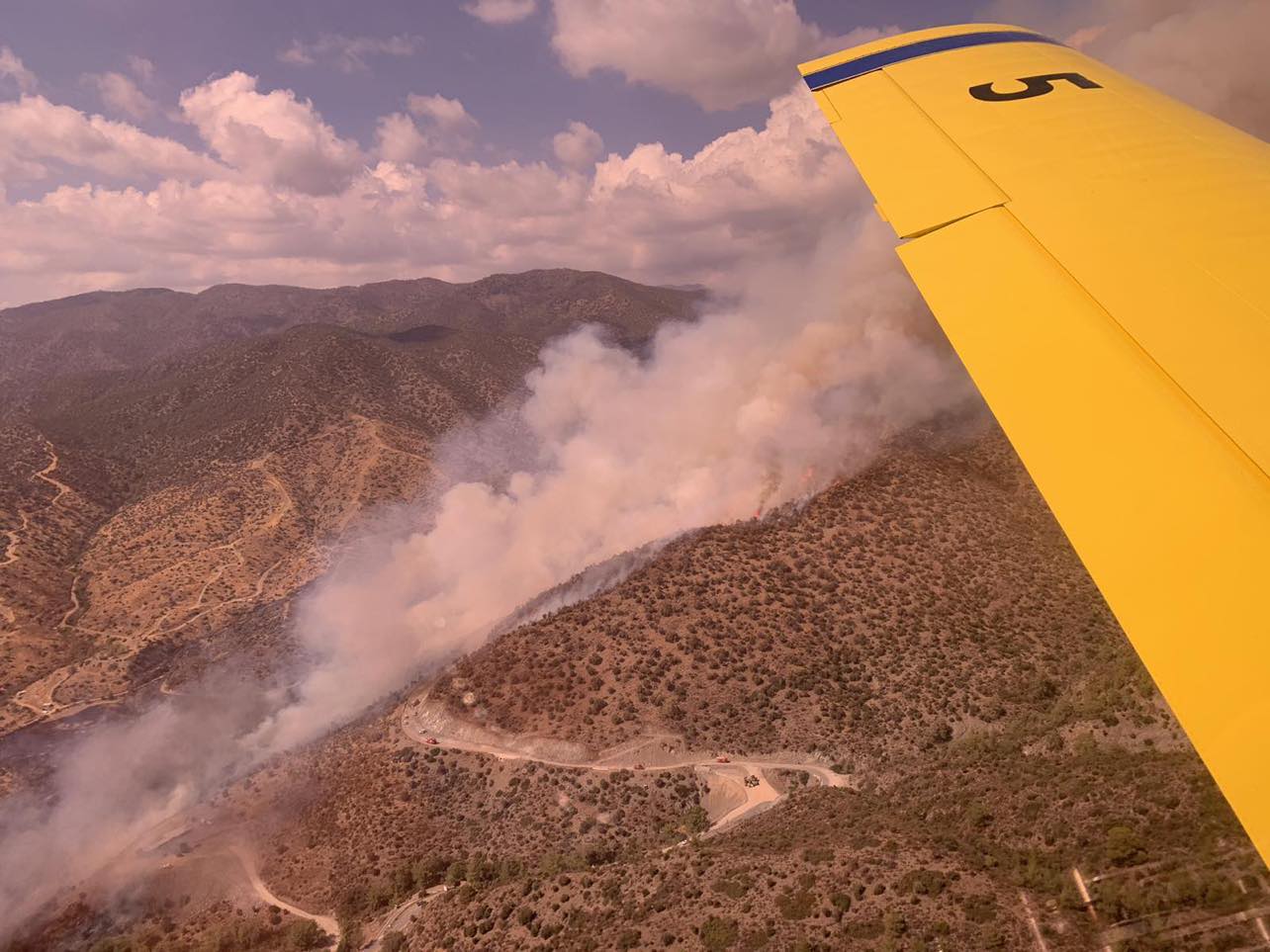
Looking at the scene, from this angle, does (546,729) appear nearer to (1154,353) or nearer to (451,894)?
(451,894)

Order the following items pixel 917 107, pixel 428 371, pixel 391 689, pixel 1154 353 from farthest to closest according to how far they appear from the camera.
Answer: pixel 428 371
pixel 391 689
pixel 917 107
pixel 1154 353

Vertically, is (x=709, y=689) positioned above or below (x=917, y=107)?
below

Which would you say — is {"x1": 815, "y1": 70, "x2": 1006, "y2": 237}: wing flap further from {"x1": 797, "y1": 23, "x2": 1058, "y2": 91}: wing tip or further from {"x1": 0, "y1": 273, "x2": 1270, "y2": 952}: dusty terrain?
{"x1": 0, "y1": 273, "x2": 1270, "y2": 952}: dusty terrain

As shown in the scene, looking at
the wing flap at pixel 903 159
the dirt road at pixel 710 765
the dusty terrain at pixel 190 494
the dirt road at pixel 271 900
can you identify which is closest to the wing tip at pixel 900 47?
the wing flap at pixel 903 159

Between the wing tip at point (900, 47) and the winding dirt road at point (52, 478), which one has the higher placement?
the winding dirt road at point (52, 478)

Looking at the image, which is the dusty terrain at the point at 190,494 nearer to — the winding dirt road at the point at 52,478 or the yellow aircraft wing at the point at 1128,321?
the winding dirt road at the point at 52,478

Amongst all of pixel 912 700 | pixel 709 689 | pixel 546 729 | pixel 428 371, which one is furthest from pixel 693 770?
pixel 428 371
